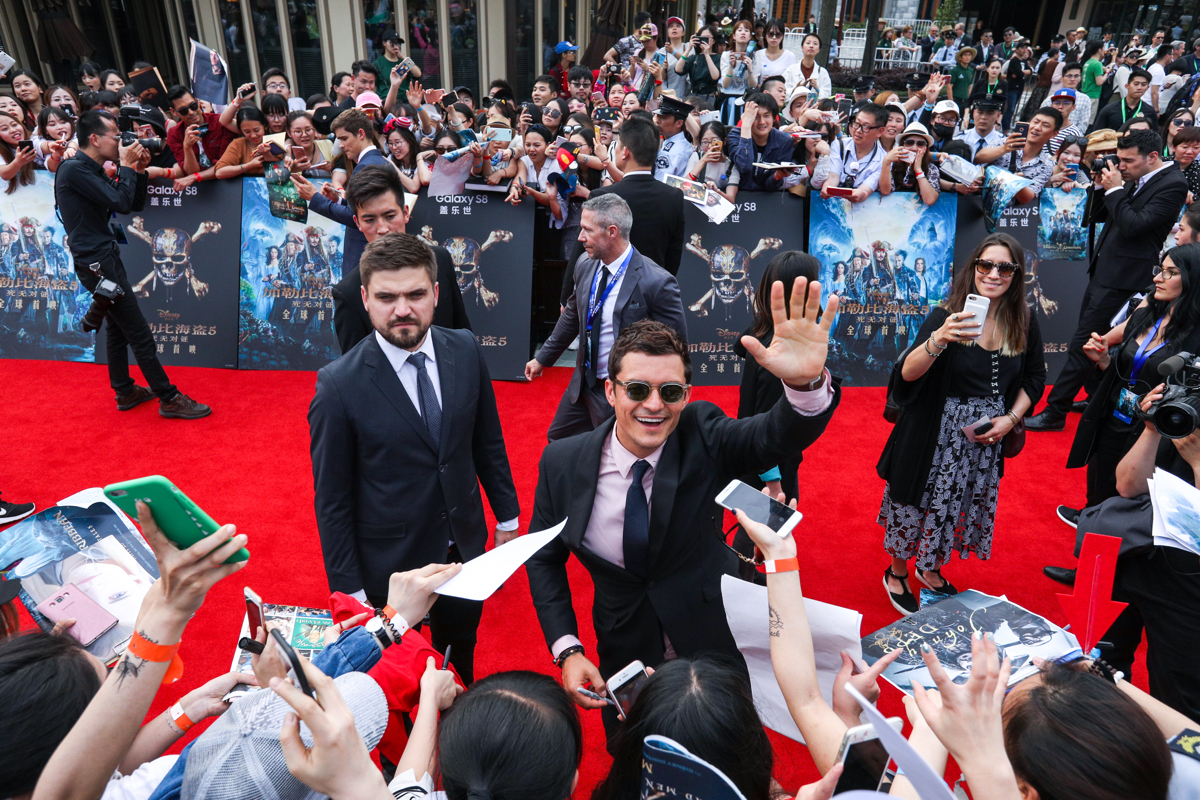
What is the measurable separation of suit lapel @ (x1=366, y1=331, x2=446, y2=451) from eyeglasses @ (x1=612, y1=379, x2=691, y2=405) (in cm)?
84

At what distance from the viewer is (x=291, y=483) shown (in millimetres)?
4934

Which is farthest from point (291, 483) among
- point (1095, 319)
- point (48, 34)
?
point (48, 34)

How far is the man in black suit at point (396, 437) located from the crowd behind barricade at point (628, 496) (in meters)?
0.01

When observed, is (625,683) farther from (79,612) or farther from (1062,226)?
(1062,226)

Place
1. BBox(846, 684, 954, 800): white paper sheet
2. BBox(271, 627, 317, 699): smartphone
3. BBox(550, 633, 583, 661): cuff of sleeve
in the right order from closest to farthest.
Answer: BBox(846, 684, 954, 800): white paper sheet < BBox(271, 627, 317, 699): smartphone < BBox(550, 633, 583, 661): cuff of sleeve

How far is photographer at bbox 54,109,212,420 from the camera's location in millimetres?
5059

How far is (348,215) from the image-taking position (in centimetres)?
516

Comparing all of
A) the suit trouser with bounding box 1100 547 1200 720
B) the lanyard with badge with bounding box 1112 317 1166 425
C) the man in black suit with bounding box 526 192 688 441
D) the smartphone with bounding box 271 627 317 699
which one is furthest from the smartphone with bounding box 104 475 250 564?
the lanyard with badge with bounding box 1112 317 1166 425

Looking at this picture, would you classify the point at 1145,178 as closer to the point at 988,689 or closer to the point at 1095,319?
the point at 1095,319

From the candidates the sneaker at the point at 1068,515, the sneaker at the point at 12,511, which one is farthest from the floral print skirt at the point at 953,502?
the sneaker at the point at 12,511

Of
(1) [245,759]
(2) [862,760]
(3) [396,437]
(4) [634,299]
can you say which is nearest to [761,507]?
(2) [862,760]

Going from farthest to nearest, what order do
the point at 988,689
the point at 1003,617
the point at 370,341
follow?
1. the point at 370,341
2. the point at 1003,617
3. the point at 988,689

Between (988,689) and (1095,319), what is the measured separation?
551 cm

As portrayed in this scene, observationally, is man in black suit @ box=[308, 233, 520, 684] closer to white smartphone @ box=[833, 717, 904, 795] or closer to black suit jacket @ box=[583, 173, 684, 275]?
white smartphone @ box=[833, 717, 904, 795]
